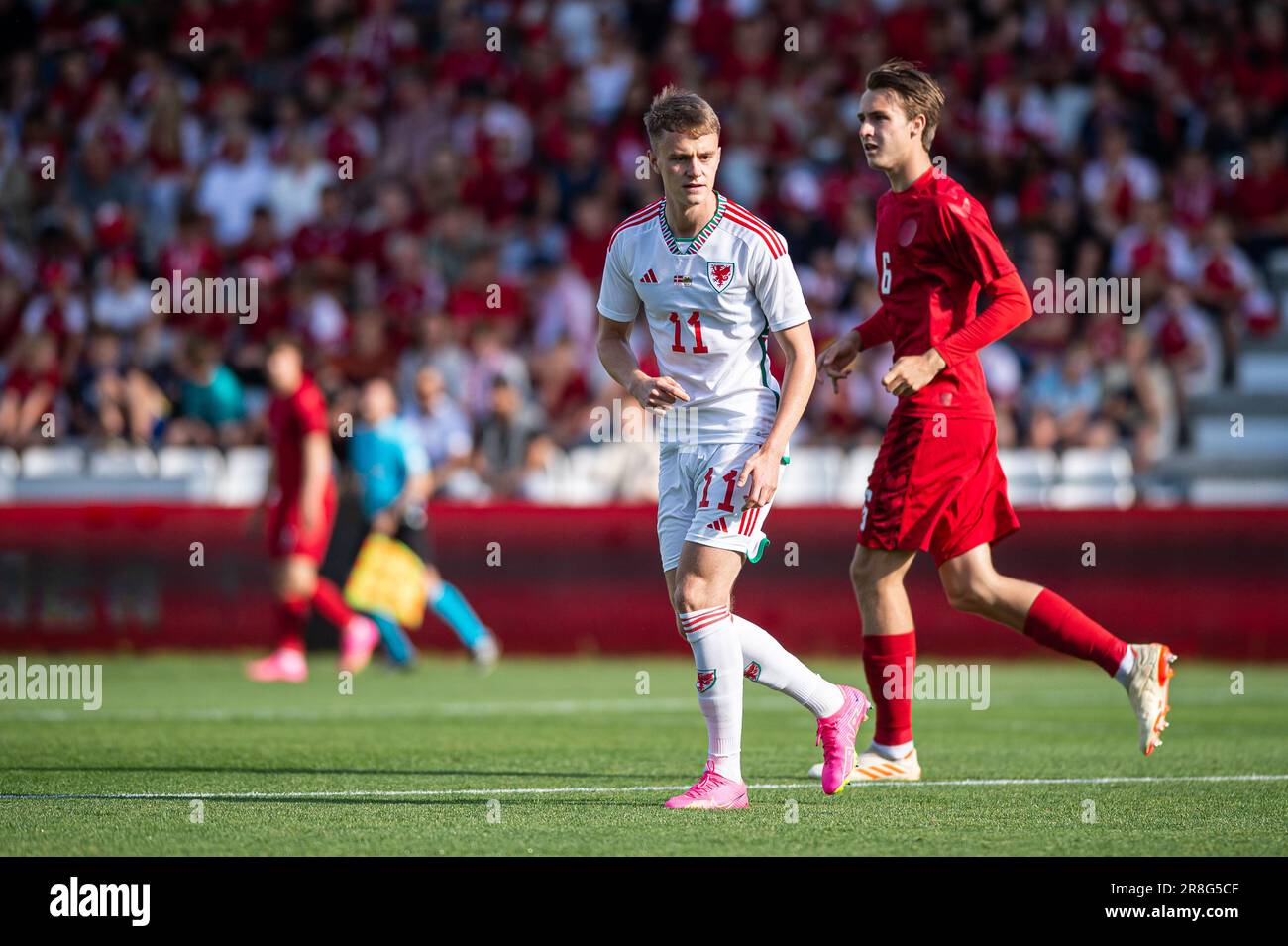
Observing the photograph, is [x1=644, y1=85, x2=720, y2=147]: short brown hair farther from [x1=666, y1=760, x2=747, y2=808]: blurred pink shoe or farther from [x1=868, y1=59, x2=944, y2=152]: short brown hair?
[x1=666, y1=760, x2=747, y2=808]: blurred pink shoe

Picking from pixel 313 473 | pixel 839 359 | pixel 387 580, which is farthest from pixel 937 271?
pixel 387 580

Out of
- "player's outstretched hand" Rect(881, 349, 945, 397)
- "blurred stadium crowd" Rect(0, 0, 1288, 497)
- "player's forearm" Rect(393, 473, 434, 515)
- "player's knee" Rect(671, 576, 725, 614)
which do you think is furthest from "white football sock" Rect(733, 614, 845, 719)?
"blurred stadium crowd" Rect(0, 0, 1288, 497)

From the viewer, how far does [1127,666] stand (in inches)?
294

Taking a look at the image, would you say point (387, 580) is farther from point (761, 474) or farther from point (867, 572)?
point (761, 474)

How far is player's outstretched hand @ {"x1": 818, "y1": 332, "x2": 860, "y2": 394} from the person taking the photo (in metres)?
7.42

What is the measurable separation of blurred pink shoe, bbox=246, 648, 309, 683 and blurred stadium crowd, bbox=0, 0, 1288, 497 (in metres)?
3.03

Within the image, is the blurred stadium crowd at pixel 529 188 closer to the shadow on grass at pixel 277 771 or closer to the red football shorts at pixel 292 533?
the red football shorts at pixel 292 533

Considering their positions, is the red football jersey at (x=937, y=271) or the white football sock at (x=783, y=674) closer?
the white football sock at (x=783, y=674)

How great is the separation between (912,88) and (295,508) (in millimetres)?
7338

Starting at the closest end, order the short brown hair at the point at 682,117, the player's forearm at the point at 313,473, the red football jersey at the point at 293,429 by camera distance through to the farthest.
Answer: the short brown hair at the point at 682,117
the player's forearm at the point at 313,473
the red football jersey at the point at 293,429

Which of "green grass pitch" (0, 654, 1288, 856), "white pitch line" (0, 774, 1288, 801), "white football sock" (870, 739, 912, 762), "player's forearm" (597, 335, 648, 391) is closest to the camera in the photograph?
"green grass pitch" (0, 654, 1288, 856)

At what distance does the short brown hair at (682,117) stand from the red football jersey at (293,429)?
7.26 meters

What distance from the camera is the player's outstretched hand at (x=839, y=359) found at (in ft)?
24.3

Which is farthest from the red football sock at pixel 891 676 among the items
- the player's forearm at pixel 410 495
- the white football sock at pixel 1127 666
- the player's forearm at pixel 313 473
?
the player's forearm at pixel 410 495
